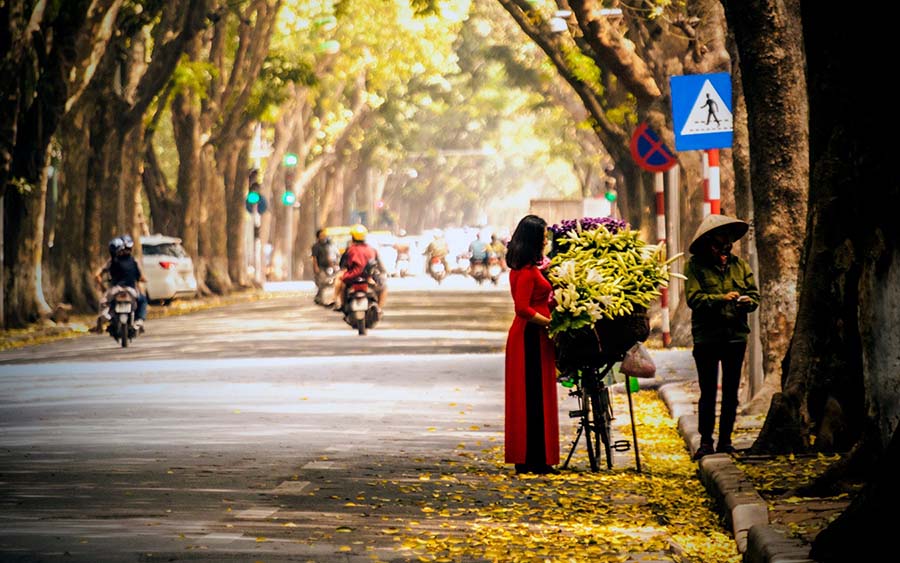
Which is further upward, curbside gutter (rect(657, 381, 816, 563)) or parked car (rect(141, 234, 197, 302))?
parked car (rect(141, 234, 197, 302))

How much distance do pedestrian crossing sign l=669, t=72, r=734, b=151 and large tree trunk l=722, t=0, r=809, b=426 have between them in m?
2.14

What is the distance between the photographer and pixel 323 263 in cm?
4181

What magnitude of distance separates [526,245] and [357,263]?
60.0 feet

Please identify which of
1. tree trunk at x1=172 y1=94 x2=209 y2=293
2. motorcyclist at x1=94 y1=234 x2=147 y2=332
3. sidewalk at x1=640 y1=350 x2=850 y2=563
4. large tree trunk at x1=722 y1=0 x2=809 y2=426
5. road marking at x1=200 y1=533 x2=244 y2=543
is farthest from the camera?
tree trunk at x1=172 y1=94 x2=209 y2=293

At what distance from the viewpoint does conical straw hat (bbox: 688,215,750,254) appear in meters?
12.4

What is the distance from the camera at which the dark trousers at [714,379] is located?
12375mm

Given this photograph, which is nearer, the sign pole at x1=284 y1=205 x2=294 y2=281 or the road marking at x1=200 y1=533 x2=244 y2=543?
the road marking at x1=200 y1=533 x2=244 y2=543

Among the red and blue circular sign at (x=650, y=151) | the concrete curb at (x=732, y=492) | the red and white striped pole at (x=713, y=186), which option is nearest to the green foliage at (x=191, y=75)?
the red and blue circular sign at (x=650, y=151)

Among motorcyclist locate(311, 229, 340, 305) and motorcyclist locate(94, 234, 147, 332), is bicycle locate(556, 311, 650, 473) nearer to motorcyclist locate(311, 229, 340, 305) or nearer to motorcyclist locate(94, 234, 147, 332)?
motorcyclist locate(94, 234, 147, 332)

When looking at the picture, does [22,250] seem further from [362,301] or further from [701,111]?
[701,111]

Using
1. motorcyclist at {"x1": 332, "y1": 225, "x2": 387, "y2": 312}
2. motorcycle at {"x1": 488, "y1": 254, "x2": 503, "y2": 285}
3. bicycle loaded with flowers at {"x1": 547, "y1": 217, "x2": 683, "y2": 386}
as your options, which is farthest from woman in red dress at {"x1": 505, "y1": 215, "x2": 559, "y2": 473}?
motorcycle at {"x1": 488, "y1": 254, "x2": 503, "y2": 285}

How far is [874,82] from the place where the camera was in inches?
338

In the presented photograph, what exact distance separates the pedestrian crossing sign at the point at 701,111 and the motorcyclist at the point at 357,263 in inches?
536

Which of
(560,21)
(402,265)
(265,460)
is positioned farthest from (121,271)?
(402,265)
